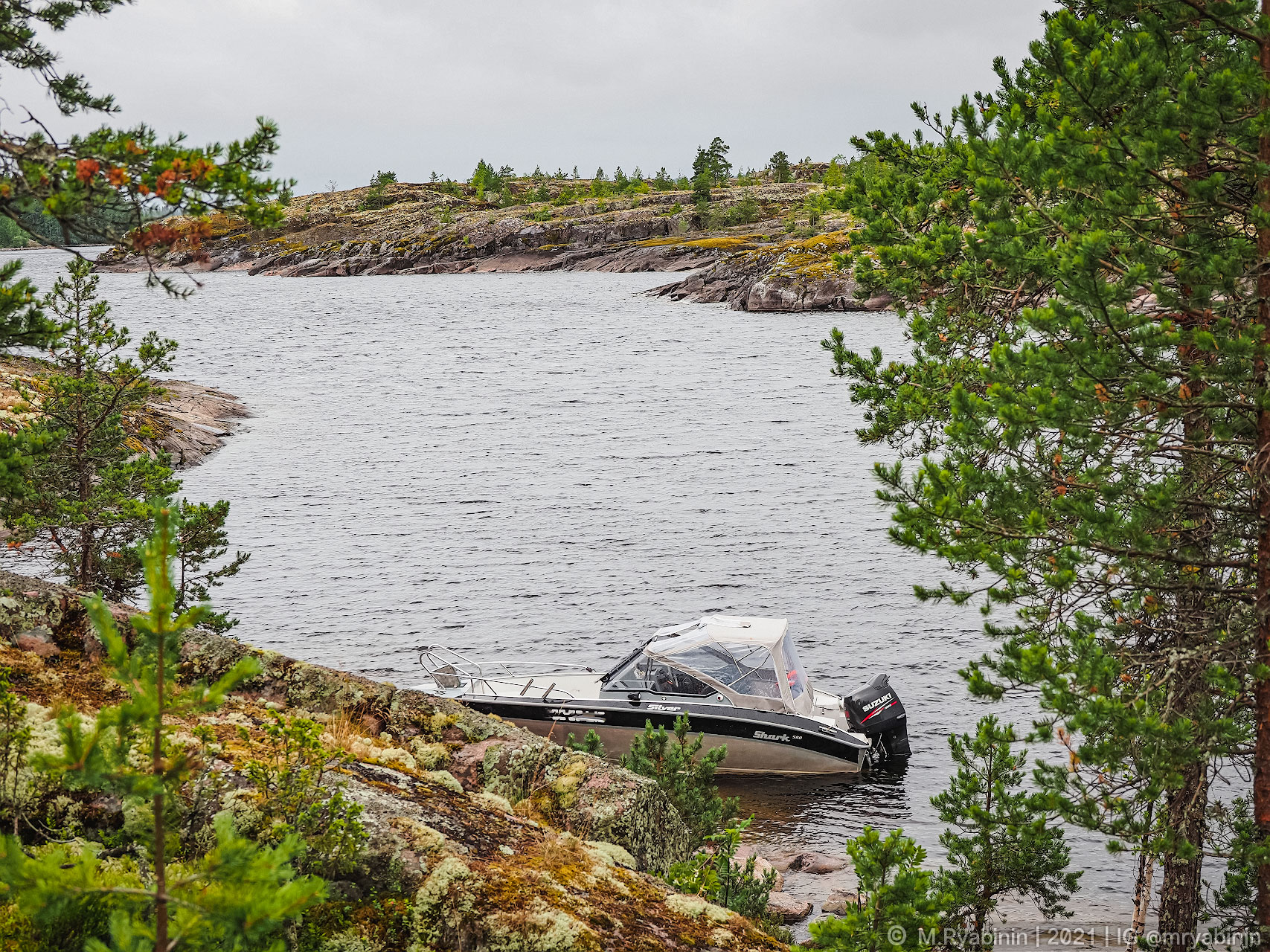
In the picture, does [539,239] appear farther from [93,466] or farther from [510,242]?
[93,466]

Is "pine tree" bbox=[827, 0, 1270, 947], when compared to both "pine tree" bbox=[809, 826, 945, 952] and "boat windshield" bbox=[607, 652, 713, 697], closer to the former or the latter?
"pine tree" bbox=[809, 826, 945, 952]

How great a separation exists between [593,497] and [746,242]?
104m

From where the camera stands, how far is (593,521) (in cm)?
3741

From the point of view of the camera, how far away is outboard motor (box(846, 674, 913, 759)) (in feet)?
68.2

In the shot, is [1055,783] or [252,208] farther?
[1055,783]

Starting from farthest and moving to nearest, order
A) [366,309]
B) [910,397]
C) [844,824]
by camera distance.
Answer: [366,309] → [844,824] → [910,397]

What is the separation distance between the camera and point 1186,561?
341 inches

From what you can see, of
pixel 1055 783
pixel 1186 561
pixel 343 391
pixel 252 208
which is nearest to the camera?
pixel 252 208

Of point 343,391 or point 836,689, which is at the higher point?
point 343,391

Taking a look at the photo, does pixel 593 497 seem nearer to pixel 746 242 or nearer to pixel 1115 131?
pixel 1115 131

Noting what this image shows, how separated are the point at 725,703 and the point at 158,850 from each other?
56.9ft

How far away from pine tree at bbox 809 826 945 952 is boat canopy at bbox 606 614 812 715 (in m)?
11.5

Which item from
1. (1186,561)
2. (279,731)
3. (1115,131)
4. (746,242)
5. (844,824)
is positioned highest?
(746,242)

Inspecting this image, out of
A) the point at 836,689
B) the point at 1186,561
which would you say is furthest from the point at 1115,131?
the point at 836,689
